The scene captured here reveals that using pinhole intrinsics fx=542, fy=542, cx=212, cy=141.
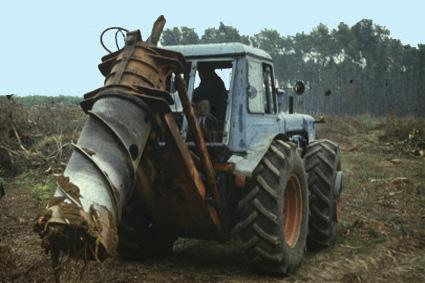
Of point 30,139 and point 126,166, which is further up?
point 126,166

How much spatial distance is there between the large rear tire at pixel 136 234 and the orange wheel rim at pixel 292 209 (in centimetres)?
156

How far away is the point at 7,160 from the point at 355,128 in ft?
74.9

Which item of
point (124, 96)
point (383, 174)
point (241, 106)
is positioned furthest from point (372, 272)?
point (383, 174)

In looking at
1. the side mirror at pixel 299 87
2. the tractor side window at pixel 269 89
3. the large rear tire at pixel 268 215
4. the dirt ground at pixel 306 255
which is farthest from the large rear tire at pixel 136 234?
the side mirror at pixel 299 87

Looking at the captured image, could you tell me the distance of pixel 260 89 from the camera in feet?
20.9

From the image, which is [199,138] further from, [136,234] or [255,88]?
[136,234]

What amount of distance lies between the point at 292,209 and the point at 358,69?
63005 mm

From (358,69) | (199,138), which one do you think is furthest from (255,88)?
(358,69)

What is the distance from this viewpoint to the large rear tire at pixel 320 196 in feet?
24.2

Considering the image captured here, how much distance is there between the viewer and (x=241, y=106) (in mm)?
5863

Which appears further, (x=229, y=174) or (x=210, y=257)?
(x=210, y=257)

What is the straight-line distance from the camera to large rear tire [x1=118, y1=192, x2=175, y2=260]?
6094 millimetres

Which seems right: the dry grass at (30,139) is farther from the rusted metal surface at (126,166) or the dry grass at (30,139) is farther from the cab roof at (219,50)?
the rusted metal surface at (126,166)

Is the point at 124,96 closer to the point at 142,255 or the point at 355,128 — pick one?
the point at 142,255
